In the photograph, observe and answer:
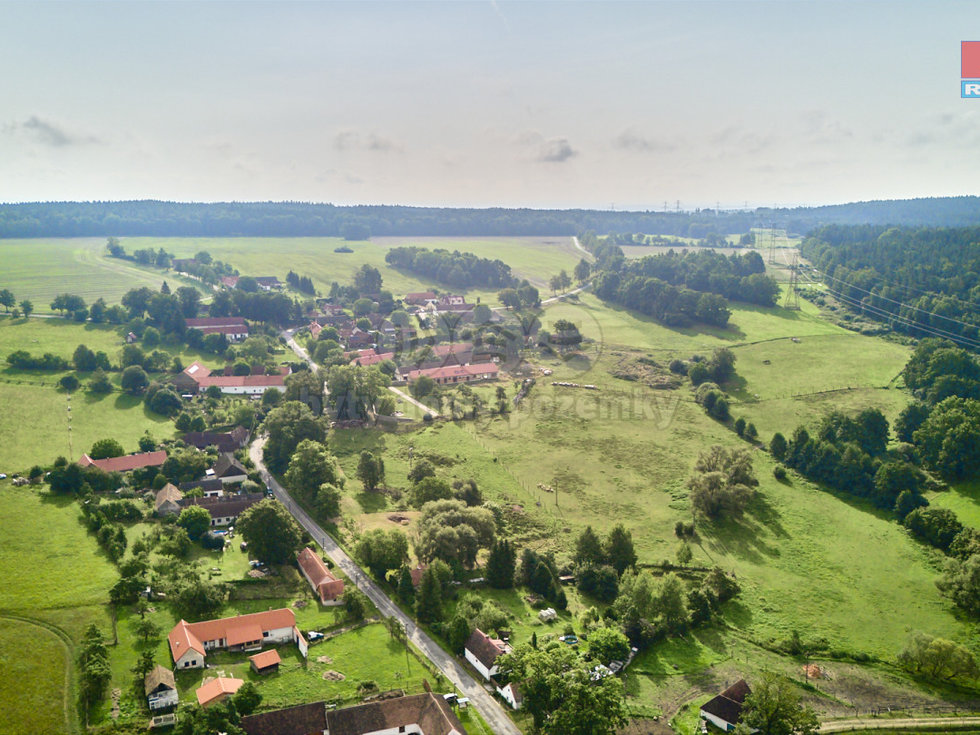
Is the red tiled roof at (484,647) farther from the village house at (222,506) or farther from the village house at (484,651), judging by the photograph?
the village house at (222,506)

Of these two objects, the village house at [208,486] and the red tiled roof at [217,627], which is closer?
the red tiled roof at [217,627]

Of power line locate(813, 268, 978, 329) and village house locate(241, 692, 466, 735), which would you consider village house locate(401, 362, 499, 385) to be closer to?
village house locate(241, 692, 466, 735)

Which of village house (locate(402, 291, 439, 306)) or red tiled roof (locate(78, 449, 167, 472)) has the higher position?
village house (locate(402, 291, 439, 306))

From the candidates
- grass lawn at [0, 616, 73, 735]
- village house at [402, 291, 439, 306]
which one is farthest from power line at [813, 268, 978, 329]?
grass lawn at [0, 616, 73, 735]

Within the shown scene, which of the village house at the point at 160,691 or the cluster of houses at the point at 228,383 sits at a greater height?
the cluster of houses at the point at 228,383

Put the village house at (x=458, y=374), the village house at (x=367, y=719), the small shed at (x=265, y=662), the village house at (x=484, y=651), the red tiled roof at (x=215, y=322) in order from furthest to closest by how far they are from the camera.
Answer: the red tiled roof at (x=215, y=322) < the village house at (x=458, y=374) < the village house at (x=484, y=651) < the small shed at (x=265, y=662) < the village house at (x=367, y=719)

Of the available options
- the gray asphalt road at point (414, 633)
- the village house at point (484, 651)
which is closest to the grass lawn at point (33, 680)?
the gray asphalt road at point (414, 633)
